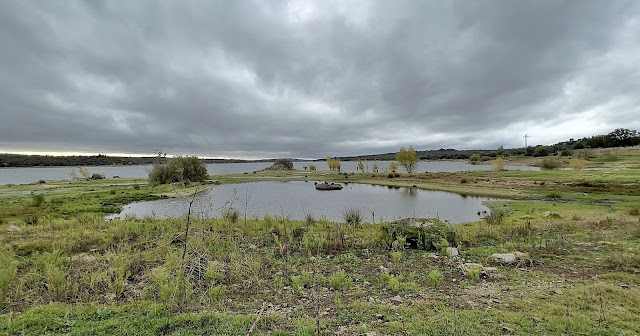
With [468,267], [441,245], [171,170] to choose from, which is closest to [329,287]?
[468,267]

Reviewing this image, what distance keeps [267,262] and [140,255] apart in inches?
166

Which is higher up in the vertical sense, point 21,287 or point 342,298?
point 21,287

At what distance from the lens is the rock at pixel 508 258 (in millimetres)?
8016

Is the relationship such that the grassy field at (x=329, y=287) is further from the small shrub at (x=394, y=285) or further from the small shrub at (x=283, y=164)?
the small shrub at (x=283, y=164)

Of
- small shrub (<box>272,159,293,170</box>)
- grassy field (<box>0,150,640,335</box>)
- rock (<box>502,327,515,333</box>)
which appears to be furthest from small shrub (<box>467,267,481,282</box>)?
small shrub (<box>272,159,293,170</box>)

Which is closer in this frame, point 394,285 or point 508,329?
point 508,329

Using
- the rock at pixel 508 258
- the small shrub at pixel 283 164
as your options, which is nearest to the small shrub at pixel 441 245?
the rock at pixel 508 258

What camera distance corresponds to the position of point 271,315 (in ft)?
17.0

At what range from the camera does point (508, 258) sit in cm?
Answer: 811

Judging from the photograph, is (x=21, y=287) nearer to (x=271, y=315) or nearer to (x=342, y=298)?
(x=271, y=315)

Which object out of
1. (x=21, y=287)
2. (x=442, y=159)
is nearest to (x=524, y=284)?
(x=21, y=287)

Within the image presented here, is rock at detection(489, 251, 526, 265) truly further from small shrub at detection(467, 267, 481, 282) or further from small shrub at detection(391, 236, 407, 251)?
small shrub at detection(391, 236, 407, 251)

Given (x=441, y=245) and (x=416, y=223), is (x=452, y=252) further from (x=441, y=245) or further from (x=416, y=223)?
(x=416, y=223)

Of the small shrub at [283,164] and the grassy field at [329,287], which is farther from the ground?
the small shrub at [283,164]
